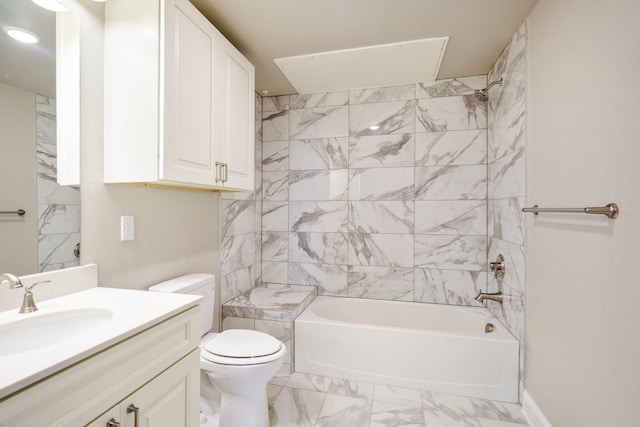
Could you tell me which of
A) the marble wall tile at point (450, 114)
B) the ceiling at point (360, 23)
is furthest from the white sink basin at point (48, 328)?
the marble wall tile at point (450, 114)

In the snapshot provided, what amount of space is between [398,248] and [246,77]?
5.92 feet

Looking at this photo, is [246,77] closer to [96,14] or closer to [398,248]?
[96,14]

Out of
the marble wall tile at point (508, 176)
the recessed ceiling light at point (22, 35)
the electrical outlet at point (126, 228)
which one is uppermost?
the recessed ceiling light at point (22, 35)

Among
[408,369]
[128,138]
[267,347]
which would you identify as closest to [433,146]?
[408,369]

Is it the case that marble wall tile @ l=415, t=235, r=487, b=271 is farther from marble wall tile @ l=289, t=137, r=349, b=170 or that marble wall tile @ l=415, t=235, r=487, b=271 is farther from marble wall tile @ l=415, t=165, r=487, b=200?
marble wall tile @ l=289, t=137, r=349, b=170

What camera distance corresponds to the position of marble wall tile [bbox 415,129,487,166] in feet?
7.99

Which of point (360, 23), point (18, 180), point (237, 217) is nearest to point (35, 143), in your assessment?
point (18, 180)

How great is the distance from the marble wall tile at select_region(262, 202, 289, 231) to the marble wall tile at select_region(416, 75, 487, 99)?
158 cm

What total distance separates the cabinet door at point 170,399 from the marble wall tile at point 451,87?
253 cm

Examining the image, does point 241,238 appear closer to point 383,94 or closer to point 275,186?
point 275,186

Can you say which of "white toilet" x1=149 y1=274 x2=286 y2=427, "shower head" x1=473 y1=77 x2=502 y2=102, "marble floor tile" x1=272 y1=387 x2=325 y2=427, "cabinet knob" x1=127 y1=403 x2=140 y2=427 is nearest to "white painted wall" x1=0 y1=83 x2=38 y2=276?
"white toilet" x1=149 y1=274 x2=286 y2=427

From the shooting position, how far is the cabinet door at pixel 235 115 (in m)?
1.69

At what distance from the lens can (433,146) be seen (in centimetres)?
252

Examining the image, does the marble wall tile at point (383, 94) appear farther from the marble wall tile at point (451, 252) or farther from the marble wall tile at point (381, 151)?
the marble wall tile at point (451, 252)
